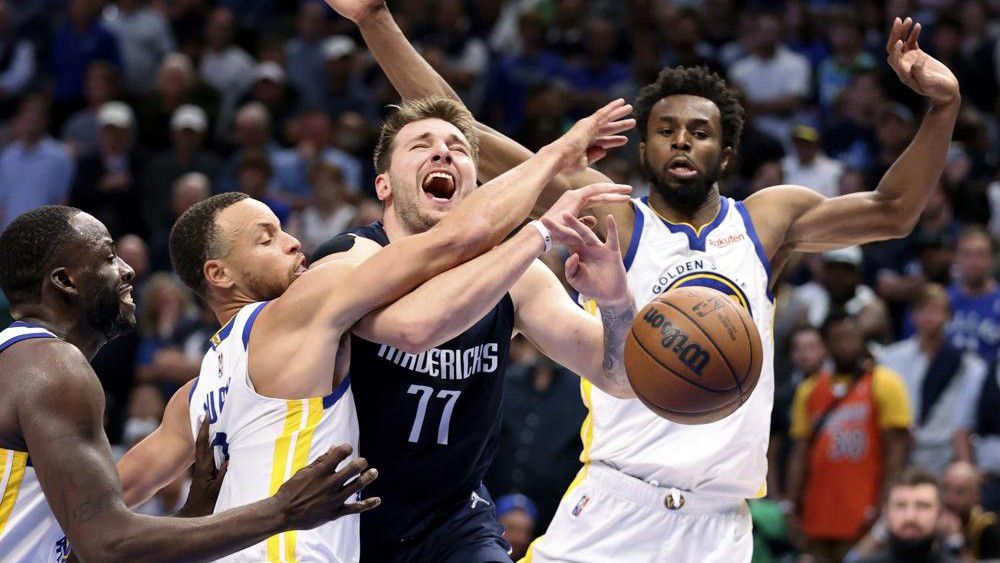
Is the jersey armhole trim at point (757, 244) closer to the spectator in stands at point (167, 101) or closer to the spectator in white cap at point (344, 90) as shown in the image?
the spectator in white cap at point (344, 90)

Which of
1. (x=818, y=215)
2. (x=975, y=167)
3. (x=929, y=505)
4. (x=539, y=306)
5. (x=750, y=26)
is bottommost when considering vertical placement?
(x=929, y=505)

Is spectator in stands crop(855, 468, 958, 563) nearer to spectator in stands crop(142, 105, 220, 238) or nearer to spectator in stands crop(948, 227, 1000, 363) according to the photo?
spectator in stands crop(948, 227, 1000, 363)

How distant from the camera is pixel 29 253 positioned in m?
4.50

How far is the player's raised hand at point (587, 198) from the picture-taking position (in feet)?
15.5

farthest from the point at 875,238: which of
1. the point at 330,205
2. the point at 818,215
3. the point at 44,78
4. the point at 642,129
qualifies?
the point at 44,78

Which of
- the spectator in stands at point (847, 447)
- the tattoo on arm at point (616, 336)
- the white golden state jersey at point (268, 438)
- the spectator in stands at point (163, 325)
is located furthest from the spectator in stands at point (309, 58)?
the white golden state jersey at point (268, 438)

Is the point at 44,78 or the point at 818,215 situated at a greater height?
the point at 44,78

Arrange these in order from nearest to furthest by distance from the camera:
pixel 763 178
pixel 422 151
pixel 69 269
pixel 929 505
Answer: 1. pixel 69 269
2. pixel 422 151
3. pixel 929 505
4. pixel 763 178

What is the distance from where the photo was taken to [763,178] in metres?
11.8

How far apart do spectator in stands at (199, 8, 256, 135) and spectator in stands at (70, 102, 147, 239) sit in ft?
3.97

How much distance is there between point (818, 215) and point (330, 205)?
6.40m

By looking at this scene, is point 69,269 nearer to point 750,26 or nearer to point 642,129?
point 642,129

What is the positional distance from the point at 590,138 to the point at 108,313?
161cm

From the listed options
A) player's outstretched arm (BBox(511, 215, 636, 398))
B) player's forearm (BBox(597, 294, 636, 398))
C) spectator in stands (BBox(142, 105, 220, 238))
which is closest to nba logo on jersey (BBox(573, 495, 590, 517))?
player's outstretched arm (BBox(511, 215, 636, 398))
